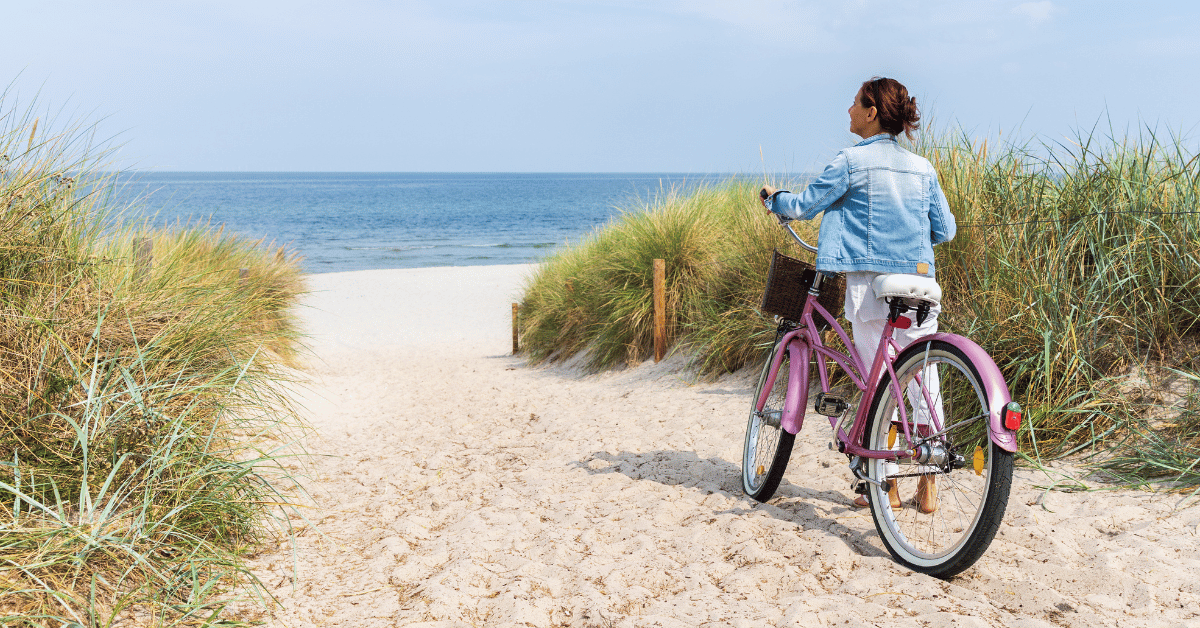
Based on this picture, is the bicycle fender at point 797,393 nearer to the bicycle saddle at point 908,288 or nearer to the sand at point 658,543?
the sand at point 658,543

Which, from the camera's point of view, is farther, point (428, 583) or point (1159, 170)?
point (1159, 170)

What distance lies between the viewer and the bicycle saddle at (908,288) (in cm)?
289

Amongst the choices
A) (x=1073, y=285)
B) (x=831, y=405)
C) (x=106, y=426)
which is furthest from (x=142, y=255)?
(x=1073, y=285)

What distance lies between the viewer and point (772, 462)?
3.72 meters

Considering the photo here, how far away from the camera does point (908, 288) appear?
9.46 feet

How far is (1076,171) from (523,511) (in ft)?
13.7

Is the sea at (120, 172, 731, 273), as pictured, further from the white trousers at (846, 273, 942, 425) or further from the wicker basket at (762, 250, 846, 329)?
the white trousers at (846, 273, 942, 425)

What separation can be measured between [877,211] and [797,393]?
90cm

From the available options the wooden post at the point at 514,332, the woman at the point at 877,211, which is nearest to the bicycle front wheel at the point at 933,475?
the woman at the point at 877,211

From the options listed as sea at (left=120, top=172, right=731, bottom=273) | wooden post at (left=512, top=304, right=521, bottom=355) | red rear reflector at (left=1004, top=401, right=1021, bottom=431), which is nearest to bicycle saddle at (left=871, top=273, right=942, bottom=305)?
red rear reflector at (left=1004, top=401, right=1021, bottom=431)

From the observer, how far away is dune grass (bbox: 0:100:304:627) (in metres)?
2.59

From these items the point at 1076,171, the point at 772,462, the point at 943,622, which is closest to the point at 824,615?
the point at 943,622

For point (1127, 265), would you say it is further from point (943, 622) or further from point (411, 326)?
point (411, 326)

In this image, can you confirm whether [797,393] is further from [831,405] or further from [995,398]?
[995,398]
